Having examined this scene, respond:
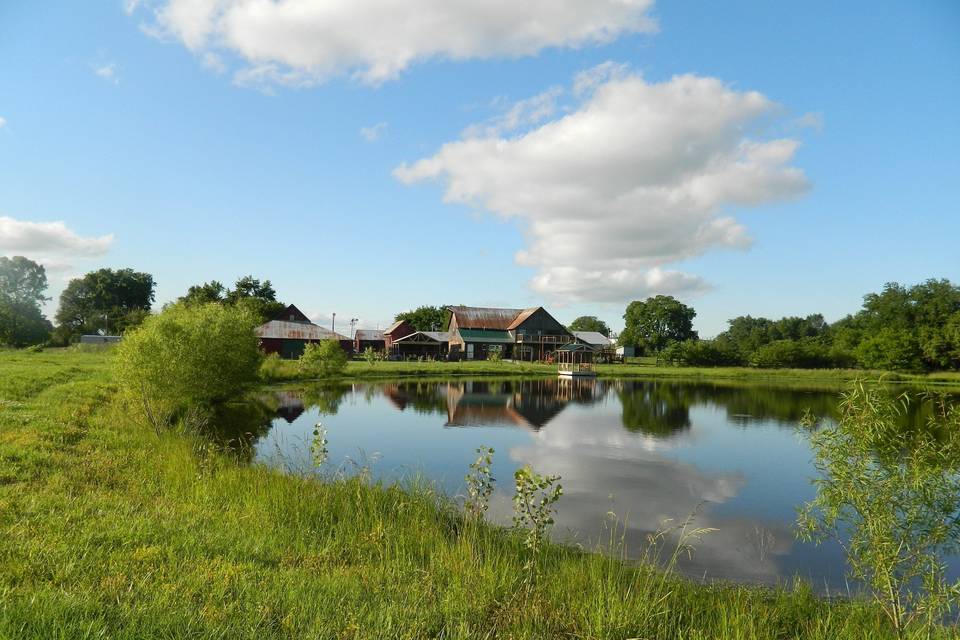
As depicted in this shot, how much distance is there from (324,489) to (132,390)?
1191 centimetres

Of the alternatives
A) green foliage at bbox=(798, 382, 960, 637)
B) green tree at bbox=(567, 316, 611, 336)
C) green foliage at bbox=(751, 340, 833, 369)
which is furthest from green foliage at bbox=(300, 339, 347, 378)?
green tree at bbox=(567, 316, 611, 336)

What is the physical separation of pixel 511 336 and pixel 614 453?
57052mm

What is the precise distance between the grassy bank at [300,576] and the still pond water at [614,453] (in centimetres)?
197

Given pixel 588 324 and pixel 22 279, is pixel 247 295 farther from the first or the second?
pixel 588 324

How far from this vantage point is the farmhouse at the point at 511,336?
237ft

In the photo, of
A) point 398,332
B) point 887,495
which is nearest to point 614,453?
point 887,495

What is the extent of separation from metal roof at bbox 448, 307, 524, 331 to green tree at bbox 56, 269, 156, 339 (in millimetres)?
55895

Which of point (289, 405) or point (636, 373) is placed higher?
point (636, 373)

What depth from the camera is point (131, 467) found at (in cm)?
1016

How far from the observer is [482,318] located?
76.4m

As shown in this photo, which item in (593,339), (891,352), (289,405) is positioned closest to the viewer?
(289,405)

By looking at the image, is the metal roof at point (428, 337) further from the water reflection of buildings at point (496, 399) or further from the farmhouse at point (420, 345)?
the water reflection of buildings at point (496, 399)

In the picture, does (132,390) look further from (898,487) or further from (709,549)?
(898,487)

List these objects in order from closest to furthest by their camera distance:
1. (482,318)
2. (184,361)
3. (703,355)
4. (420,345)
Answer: (184,361) → (703,355) → (420,345) → (482,318)
